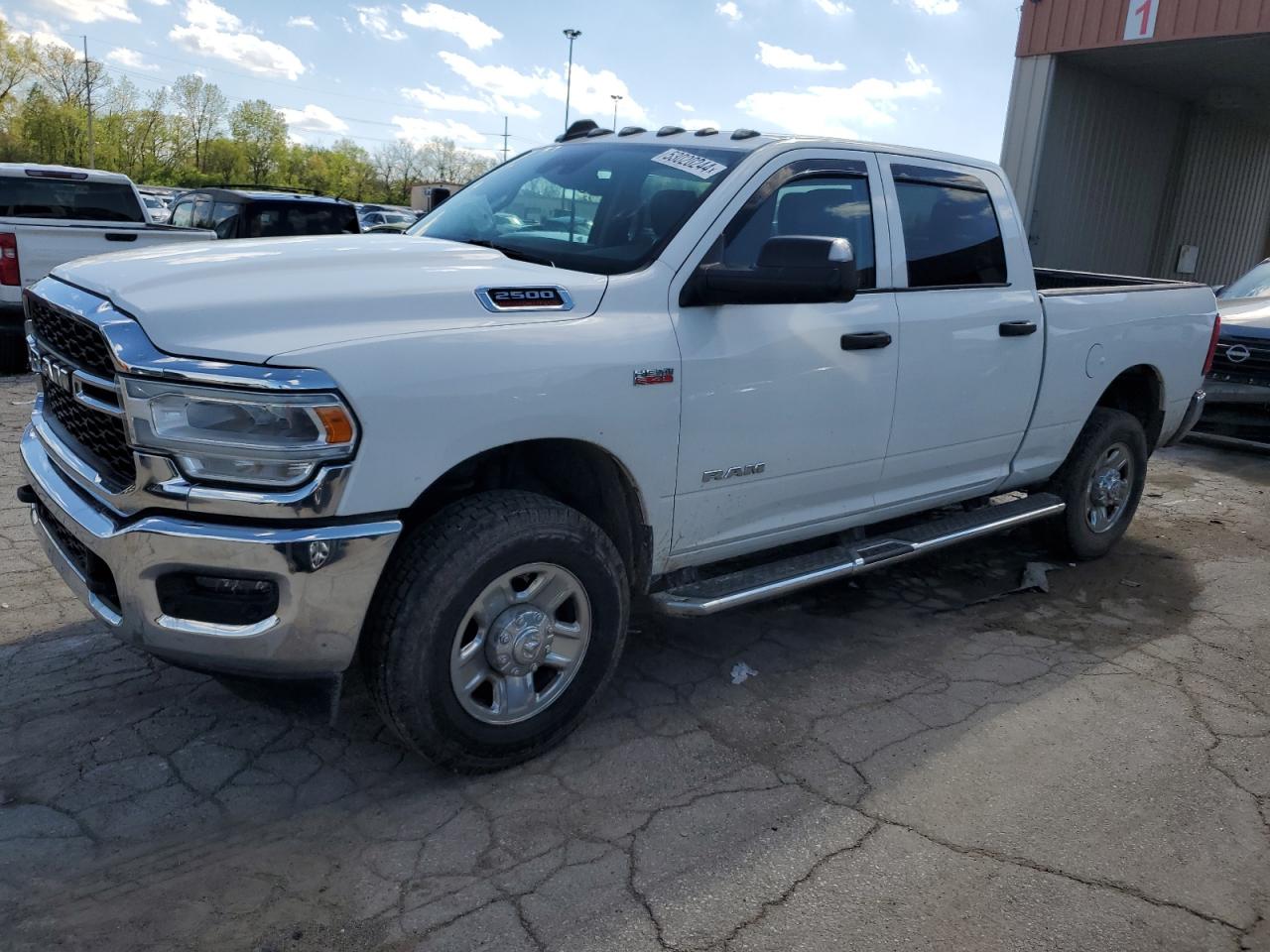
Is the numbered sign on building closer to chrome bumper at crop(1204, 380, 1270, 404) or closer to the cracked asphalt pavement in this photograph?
chrome bumper at crop(1204, 380, 1270, 404)

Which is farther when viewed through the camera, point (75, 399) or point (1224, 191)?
point (1224, 191)

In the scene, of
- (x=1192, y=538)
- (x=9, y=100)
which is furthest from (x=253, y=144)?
(x=1192, y=538)

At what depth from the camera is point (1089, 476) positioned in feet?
17.8

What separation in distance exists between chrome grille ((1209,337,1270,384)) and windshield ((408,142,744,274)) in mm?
6494

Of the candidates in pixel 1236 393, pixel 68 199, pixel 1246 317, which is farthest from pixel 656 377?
pixel 68 199

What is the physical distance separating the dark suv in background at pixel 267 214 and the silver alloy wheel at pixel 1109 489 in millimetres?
8303

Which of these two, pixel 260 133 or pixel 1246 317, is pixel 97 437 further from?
pixel 260 133

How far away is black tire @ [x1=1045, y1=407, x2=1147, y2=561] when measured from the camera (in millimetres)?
5363

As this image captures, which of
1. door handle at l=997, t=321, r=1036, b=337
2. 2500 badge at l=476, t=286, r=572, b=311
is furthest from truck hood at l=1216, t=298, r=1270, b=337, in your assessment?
2500 badge at l=476, t=286, r=572, b=311

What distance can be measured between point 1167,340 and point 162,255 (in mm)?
4950

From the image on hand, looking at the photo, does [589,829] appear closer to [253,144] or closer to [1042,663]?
[1042,663]

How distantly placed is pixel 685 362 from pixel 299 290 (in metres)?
1.21

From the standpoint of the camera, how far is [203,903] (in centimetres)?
259

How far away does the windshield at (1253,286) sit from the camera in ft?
32.2
